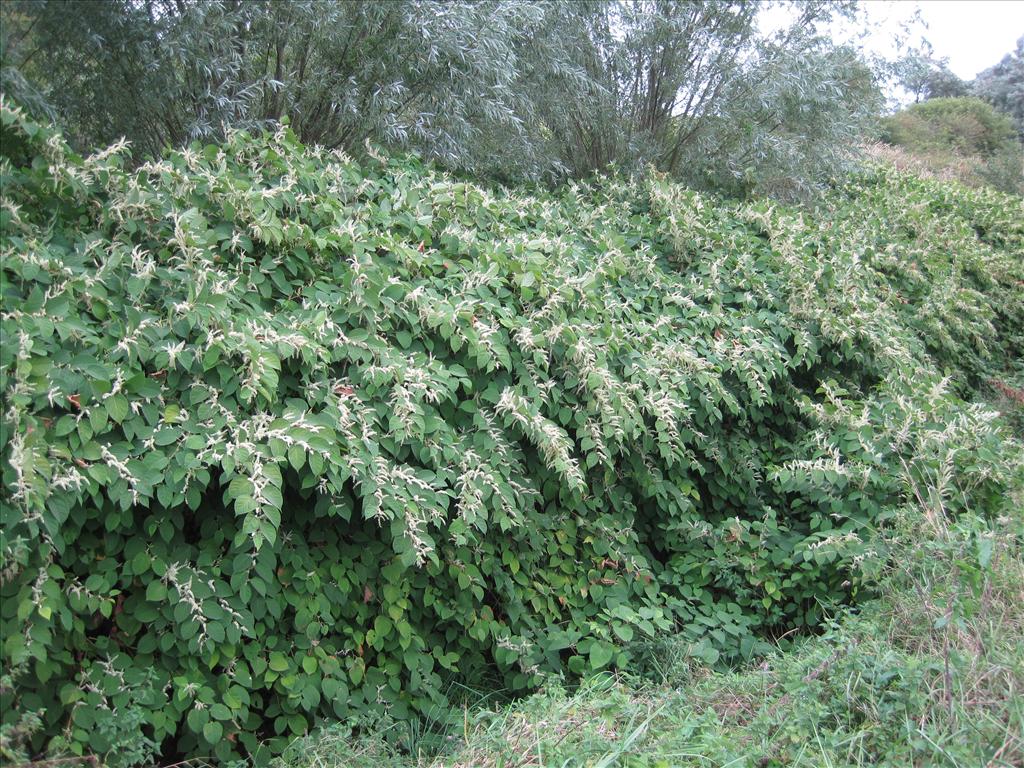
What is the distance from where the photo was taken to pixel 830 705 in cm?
273

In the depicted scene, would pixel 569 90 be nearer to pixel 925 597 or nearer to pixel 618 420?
pixel 618 420

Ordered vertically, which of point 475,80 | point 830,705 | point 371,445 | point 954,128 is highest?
point 954,128

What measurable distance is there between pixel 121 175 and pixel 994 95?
34.1 metres

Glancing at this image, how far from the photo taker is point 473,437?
3471 mm

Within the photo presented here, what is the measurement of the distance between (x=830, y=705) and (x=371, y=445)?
1.74 m

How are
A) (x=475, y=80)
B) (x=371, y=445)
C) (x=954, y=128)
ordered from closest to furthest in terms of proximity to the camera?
(x=371, y=445) < (x=475, y=80) < (x=954, y=128)

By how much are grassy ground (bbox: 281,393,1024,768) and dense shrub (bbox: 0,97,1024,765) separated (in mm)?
205

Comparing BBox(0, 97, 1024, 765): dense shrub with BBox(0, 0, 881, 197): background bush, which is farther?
BBox(0, 0, 881, 197): background bush

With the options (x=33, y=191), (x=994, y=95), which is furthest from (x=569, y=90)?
(x=994, y=95)

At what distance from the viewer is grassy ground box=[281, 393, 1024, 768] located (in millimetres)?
2512

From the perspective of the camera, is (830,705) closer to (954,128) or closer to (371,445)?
(371,445)

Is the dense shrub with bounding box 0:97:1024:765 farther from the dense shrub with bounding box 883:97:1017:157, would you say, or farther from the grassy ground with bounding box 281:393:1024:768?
the dense shrub with bounding box 883:97:1017:157


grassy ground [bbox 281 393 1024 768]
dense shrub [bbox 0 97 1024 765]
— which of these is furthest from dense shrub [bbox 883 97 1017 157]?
grassy ground [bbox 281 393 1024 768]

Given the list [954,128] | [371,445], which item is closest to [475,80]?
[371,445]
